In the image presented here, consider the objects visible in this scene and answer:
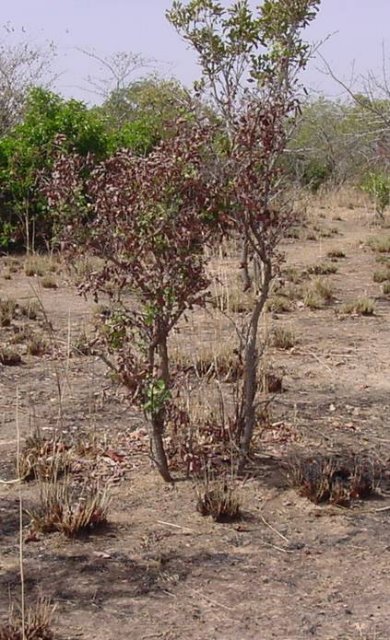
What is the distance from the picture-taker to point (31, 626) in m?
3.44

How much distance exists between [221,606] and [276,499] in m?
1.13

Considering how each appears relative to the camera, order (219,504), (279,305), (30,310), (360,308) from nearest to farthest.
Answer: (219,504)
(30,310)
(360,308)
(279,305)

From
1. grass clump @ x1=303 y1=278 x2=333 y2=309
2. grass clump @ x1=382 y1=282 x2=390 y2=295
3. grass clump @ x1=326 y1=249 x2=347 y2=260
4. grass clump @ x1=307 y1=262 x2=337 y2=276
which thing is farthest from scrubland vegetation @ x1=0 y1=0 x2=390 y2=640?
grass clump @ x1=326 y1=249 x2=347 y2=260

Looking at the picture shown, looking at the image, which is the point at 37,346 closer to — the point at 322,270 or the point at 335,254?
the point at 322,270

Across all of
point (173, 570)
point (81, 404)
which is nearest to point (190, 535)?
point (173, 570)

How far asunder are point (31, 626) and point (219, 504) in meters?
1.36

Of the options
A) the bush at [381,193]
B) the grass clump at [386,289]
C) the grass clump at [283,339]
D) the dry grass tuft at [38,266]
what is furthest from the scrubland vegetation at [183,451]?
the bush at [381,193]

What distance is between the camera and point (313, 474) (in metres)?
5.06

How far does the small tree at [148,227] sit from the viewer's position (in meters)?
4.47

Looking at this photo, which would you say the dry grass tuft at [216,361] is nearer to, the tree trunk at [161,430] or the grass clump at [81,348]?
the grass clump at [81,348]

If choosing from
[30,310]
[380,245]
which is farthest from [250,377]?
[380,245]

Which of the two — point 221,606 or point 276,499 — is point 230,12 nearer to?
point 276,499

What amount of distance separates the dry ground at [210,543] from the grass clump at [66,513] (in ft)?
0.18

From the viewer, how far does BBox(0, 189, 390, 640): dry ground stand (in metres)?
3.75
